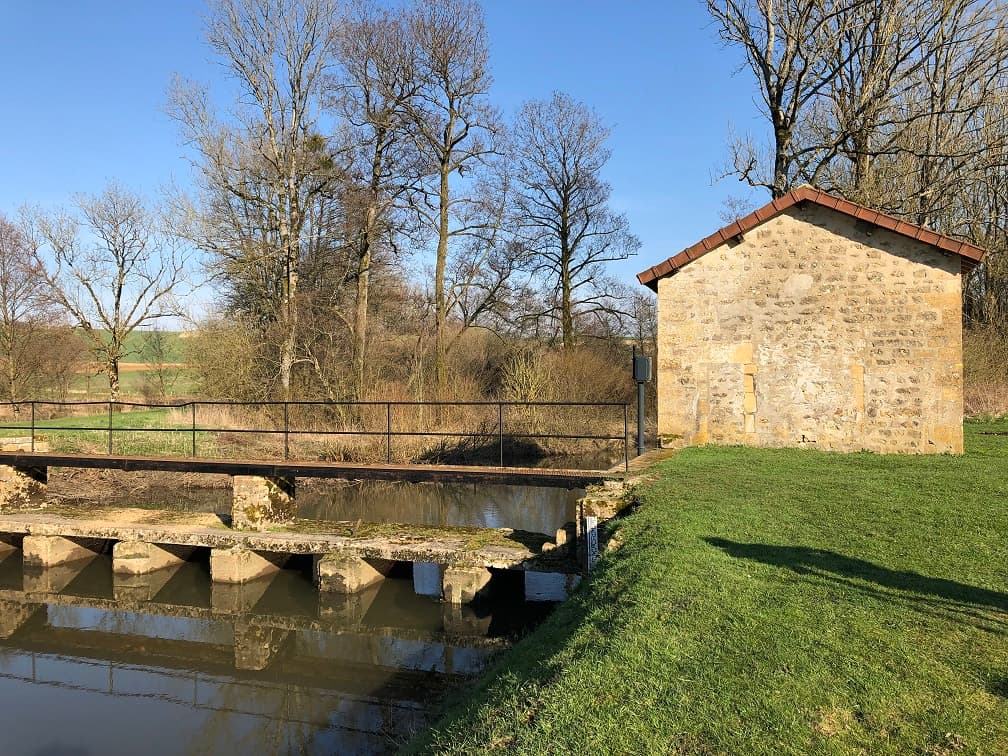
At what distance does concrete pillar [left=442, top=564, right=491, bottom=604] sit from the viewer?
32.6ft

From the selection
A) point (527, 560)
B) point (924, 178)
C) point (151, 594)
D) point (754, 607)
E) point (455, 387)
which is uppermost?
point (924, 178)

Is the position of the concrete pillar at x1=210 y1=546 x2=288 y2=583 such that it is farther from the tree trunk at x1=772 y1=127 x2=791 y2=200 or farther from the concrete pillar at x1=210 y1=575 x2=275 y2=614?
the tree trunk at x1=772 y1=127 x2=791 y2=200

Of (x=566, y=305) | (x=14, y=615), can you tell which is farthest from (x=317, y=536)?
(x=566, y=305)

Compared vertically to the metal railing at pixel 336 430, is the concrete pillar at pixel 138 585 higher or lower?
lower

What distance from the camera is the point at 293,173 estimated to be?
22.9 meters

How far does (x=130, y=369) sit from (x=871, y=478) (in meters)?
38.9

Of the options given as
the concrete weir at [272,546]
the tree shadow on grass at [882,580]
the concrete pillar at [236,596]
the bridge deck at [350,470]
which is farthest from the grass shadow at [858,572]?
the concrete pillar at [236,596]

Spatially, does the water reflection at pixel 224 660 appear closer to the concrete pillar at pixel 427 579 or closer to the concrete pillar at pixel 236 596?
the concrete pillar at pixel 236 596

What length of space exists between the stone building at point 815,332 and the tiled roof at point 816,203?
0.07 feet

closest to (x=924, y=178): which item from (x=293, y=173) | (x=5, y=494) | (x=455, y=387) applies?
(x=455, y=387)

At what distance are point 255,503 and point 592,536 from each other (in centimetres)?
612

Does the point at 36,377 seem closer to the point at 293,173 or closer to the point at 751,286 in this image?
the point at 293,173

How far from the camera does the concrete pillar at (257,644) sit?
910 centimetres

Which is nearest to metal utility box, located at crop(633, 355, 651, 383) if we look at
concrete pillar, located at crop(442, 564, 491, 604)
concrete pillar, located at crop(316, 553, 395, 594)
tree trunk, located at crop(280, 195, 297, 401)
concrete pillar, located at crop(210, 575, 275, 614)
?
concrete pillar, located at crop(442, 564, 491, 604)
